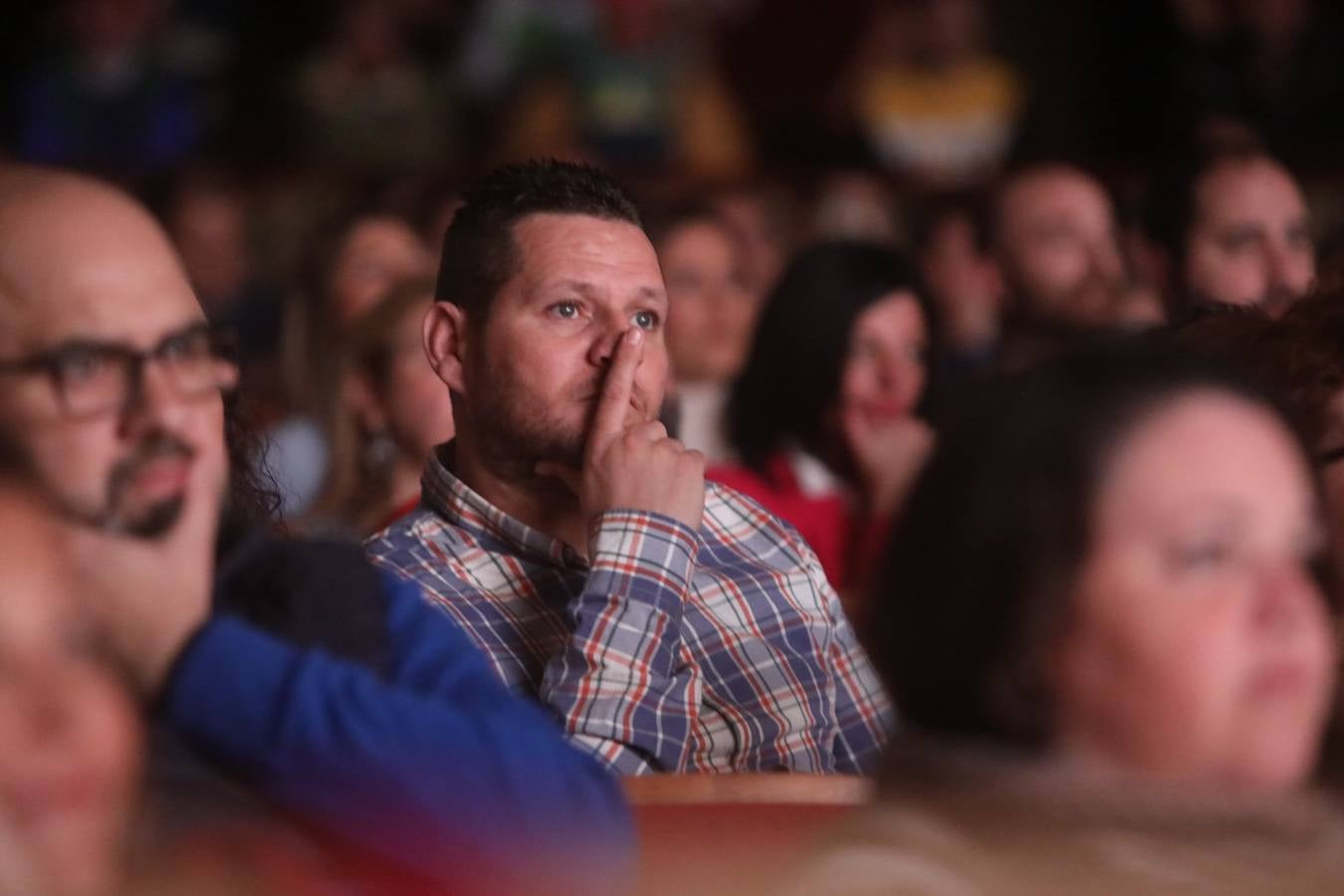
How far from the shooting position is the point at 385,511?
2.29 metres

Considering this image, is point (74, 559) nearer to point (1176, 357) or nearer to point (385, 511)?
point (1176, 357)

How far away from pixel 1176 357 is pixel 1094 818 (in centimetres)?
22

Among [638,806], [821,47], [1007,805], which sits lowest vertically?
Result: [638,806]

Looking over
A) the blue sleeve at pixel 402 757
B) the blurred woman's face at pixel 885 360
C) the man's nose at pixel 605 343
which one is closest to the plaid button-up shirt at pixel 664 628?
the man's nose at pixel 605 343

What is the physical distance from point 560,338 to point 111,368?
2.13 feet

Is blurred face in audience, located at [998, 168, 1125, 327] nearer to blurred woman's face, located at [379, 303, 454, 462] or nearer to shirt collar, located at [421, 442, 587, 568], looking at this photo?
blurred woman's face, located at [379, 303, 454, 462]

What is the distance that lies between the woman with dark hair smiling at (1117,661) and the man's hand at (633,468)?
48 centimetres

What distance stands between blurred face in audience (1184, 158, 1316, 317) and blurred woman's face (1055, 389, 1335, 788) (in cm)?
170

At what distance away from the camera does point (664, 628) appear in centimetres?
125

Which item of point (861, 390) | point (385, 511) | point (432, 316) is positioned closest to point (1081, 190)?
point (861, 390)

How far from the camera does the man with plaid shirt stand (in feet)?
4.27

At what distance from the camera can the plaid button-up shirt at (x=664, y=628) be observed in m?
1.23

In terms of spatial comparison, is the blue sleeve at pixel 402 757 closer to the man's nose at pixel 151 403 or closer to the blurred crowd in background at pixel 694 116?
the man's nose at pixel 151 403

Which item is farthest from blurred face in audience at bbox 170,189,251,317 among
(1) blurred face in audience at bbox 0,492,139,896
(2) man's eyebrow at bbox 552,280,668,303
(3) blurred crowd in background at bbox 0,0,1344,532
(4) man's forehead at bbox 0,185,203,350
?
(1) blurred face in audience at bbox 0,492,139,896
